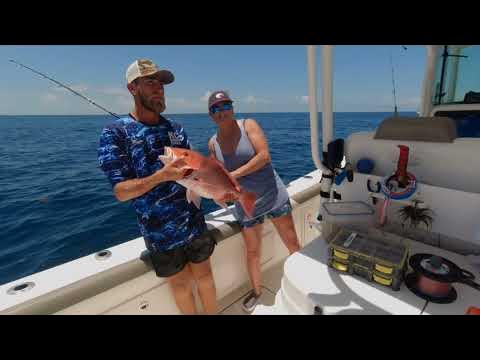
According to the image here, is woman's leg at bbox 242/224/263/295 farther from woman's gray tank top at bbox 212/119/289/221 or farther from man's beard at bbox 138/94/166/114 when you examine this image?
man's beard at bbox 138/94/166/114

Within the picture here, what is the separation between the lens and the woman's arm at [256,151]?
7.29 feet

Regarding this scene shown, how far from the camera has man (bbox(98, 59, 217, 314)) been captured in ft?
5.06

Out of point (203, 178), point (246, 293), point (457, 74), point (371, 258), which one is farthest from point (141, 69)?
point (457, 74)

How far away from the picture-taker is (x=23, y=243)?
174 inches

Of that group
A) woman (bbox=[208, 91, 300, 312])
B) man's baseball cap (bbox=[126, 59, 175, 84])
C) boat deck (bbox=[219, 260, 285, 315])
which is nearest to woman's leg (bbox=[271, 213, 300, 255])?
woman (bbox=[208, 91, 300, 312])

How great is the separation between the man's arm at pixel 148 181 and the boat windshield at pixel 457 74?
17.3 ft

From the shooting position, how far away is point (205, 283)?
6.98 feet

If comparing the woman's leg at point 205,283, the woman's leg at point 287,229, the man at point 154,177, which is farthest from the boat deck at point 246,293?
the man at point 154,177

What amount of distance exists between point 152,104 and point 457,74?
5.74 m

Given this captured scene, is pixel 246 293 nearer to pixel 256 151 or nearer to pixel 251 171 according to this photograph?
pixel 251 171

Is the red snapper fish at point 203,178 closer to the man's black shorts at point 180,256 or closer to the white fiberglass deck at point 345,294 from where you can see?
the man's black shorts at point 180,256
